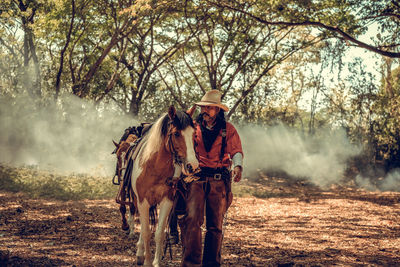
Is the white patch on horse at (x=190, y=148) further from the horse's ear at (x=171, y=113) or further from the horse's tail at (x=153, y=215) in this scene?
the horse's tail at (x=153, y=215)

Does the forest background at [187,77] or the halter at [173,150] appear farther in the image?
the forest background at [187,77]

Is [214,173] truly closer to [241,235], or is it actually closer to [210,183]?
[210,183]

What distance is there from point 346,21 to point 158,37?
478 inches

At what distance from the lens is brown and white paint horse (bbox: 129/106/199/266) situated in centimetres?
497

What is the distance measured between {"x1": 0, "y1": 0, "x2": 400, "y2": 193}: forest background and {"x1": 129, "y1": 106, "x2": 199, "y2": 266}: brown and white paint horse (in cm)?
943

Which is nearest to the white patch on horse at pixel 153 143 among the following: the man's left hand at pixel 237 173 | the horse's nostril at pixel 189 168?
the horse's nostril at pixel 189 168

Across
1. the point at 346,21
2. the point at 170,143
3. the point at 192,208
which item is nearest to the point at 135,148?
the point at 170,143

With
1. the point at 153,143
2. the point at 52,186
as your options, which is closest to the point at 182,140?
the point at 153,143

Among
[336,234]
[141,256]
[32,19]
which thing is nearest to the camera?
[141,256]

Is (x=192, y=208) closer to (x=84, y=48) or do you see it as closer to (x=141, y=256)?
(x=141, y=256)

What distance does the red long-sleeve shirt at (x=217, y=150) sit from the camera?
16.6ft

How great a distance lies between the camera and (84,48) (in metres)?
22.7

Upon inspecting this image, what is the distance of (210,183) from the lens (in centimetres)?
495

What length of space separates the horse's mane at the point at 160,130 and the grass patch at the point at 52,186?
757 cm
